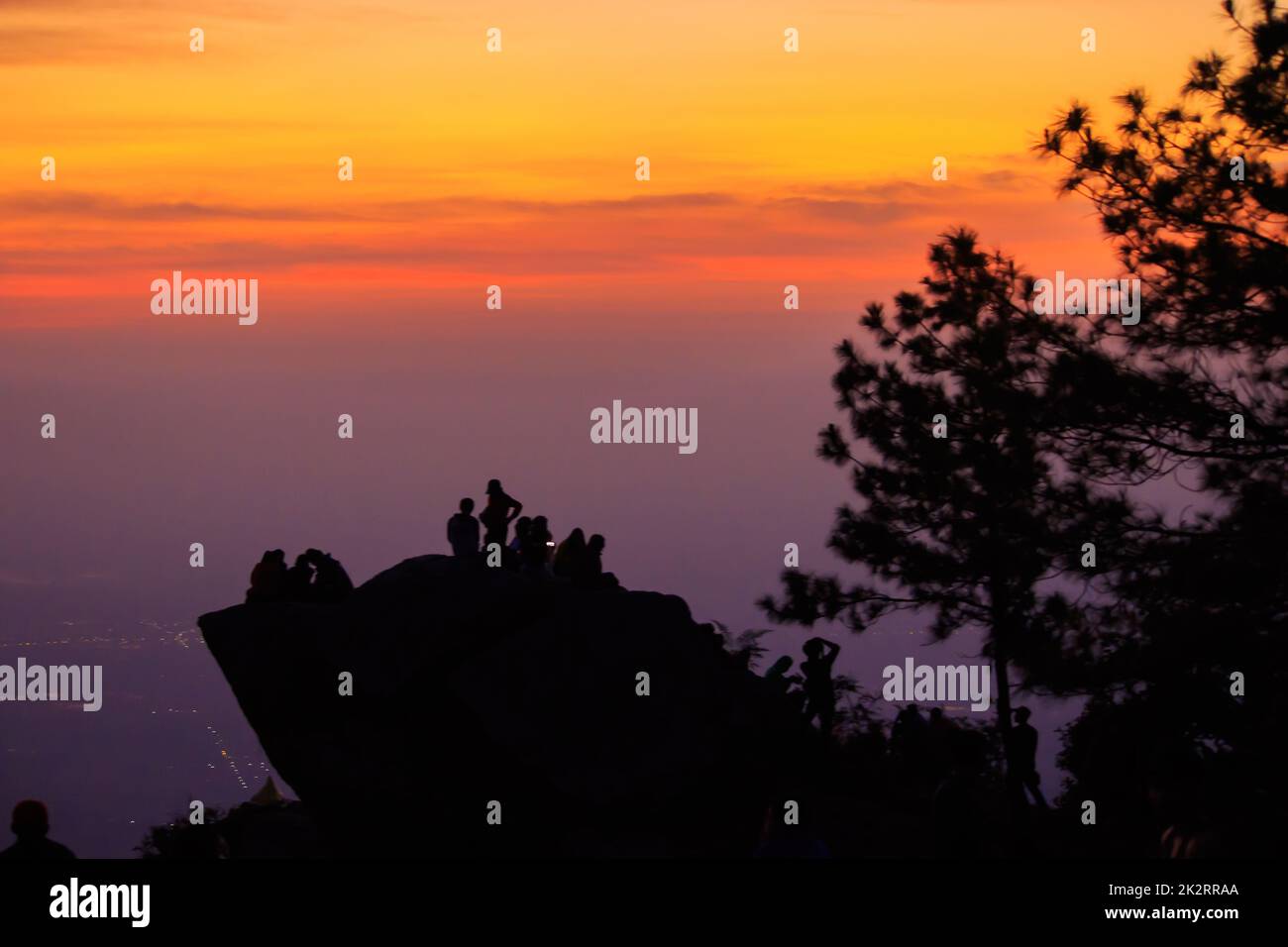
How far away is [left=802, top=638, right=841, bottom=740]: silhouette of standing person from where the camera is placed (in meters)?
18.3

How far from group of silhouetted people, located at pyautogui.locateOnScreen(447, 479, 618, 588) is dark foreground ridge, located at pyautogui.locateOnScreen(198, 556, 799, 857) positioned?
30cm

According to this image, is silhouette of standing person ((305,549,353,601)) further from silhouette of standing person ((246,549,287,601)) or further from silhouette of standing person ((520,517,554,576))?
silhouette of standing person ((520,517,554,576))

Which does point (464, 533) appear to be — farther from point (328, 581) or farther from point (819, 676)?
point (819, 676)

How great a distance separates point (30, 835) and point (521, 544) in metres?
10.7

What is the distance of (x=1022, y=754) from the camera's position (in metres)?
17.9

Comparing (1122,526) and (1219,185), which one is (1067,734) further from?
(1219,185)

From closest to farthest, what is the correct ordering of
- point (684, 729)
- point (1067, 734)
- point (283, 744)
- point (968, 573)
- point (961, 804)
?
point (961, 804)
point (684, 729)
point (283, 744)
point (968, 573)
point (1067, 734)

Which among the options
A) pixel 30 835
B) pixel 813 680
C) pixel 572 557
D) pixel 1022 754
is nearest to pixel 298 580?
pixel 572 557

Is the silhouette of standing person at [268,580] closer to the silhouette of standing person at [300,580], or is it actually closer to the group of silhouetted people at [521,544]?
the silhouette of standing person at [300,580]

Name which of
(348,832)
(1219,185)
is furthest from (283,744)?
(1219,185)

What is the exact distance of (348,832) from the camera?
18062 mm

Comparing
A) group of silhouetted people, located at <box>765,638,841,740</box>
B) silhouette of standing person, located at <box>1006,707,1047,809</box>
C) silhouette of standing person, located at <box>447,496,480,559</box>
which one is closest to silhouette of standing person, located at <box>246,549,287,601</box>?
silhouette of standing person, located at <box>447,496,480,559</box>
